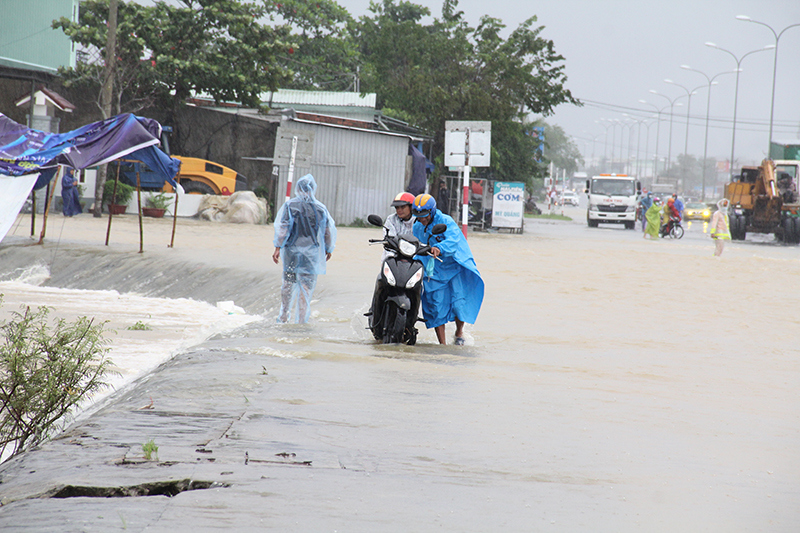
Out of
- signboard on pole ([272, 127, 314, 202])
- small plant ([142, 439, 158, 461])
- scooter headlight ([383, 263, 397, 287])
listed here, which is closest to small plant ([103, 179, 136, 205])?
signboard on pole ([272, 127, 314, 202])

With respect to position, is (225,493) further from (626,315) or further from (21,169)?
(21,169)

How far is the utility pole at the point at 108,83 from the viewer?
23109 millimetres

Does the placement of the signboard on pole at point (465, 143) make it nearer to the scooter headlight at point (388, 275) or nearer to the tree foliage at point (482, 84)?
the scooter headlight at point (388, 275)

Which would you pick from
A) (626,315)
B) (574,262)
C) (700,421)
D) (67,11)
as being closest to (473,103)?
(574,262)

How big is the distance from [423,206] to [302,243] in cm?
194

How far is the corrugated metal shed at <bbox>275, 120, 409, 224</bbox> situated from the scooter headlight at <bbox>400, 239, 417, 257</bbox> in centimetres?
2000

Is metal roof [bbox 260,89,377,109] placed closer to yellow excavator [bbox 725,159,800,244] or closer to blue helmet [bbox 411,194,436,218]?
yellow excavator [bbox 725,159,800,244]

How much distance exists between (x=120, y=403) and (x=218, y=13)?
24931 mm

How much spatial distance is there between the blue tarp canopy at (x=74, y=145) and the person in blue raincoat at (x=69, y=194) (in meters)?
8.00

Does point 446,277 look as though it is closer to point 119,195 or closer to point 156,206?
point 156,206

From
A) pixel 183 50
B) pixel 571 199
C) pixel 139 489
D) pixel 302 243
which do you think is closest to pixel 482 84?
pixel 183 50

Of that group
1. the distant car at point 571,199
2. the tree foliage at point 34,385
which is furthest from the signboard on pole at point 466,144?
the distant car at point 571,199

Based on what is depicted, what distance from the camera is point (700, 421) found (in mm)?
5383

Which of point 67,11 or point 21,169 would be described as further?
point 67,11
